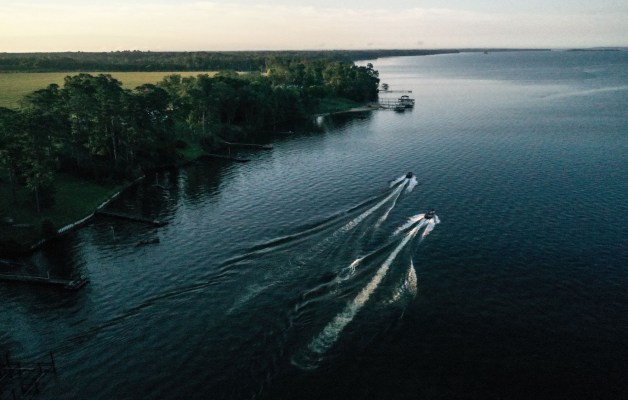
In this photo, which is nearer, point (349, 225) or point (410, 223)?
point (349, 225)

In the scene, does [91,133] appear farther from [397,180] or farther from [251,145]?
[397,180]

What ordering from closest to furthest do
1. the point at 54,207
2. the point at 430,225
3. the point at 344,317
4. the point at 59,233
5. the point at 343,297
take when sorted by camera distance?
the point at 344,317, the point at 343,297, the point at 430,225, the point at 59,233, the point at 54,207

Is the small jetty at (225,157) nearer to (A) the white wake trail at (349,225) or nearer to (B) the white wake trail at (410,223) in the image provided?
(A) the white wake trail at (349,225)

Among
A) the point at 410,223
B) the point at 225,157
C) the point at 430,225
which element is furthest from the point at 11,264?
the point at 225,157

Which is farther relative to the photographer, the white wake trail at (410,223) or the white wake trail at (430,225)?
the white wake trail at (410,223)

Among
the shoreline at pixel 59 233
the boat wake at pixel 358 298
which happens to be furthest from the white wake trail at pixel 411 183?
the shoreline at pixel 59 233

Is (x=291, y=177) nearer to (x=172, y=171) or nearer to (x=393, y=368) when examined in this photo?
(x=172, y=171)
